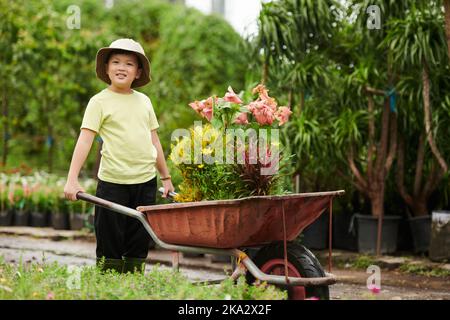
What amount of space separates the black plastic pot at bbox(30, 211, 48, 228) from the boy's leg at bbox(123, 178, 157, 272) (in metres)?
4.97

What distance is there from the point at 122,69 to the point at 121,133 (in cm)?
32

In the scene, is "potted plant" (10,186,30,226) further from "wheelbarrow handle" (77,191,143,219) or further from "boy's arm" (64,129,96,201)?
"wheelbarrow handle" (77,191,143,219)

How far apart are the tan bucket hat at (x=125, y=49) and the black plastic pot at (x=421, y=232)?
3.34m

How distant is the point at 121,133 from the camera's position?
12.5 ft

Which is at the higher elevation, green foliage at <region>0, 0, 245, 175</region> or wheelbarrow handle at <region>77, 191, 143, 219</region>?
green foliage at <region>0, 0, 245, 175</region>

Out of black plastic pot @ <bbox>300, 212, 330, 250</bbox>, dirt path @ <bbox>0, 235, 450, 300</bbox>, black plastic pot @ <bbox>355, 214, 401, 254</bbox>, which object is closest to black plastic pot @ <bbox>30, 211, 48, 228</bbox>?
dirt path @ <bbox>0, 235, 450, 300</bbox>

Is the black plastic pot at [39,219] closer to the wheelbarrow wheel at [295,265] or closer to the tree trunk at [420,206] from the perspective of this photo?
the tree trunk at [420,206]

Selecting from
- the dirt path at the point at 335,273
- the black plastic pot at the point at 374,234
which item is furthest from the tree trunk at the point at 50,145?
the black plastic pot at the point at 374,234

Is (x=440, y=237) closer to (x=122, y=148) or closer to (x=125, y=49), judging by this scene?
(x=122, y=148)

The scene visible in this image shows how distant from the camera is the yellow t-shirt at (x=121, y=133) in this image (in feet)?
12.4

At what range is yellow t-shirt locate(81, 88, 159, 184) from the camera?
3787mm
